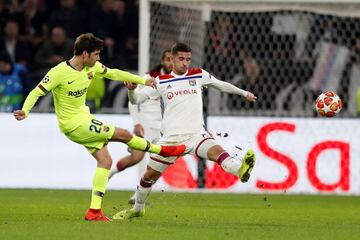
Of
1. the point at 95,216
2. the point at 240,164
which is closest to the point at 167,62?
the point at 240,164

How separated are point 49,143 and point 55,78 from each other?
256 inches

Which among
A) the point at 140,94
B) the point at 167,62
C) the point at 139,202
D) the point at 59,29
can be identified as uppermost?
the point at 140,94

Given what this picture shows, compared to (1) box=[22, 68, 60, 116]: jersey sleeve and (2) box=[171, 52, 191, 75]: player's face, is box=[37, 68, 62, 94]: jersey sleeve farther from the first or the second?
(2) box=[171, 52, 191, 75]: player's face

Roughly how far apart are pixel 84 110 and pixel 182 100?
3.44 feet

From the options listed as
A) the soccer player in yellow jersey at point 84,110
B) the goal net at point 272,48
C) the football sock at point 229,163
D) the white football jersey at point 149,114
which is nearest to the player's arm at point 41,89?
the soccer player in yellow jersey at point 84,110

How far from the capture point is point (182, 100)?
1254 centimetres

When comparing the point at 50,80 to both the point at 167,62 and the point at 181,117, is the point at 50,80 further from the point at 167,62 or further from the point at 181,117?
the point at 167,62

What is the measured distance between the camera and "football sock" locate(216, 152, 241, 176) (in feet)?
39.1

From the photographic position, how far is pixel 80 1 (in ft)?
74.1

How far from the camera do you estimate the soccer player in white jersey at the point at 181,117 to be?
40.3 feet

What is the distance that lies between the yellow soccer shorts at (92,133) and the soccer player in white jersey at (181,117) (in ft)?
1.88

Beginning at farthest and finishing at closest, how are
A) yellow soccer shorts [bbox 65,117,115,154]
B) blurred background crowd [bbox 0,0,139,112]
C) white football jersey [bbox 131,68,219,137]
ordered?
blurred background crowd [bbox 0,0,139,112] → white football jersey [bbox 131,68,219,137] → yellow soccer shorts [bbox 65,117,115,154]

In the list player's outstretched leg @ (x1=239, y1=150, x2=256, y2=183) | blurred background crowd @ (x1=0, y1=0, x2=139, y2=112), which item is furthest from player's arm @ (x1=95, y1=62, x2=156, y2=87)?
blurred background crowd @ (x1=0, y1=0, x2=139, y2=112)

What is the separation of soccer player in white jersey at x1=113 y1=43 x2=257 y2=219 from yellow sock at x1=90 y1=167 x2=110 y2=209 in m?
0.52
